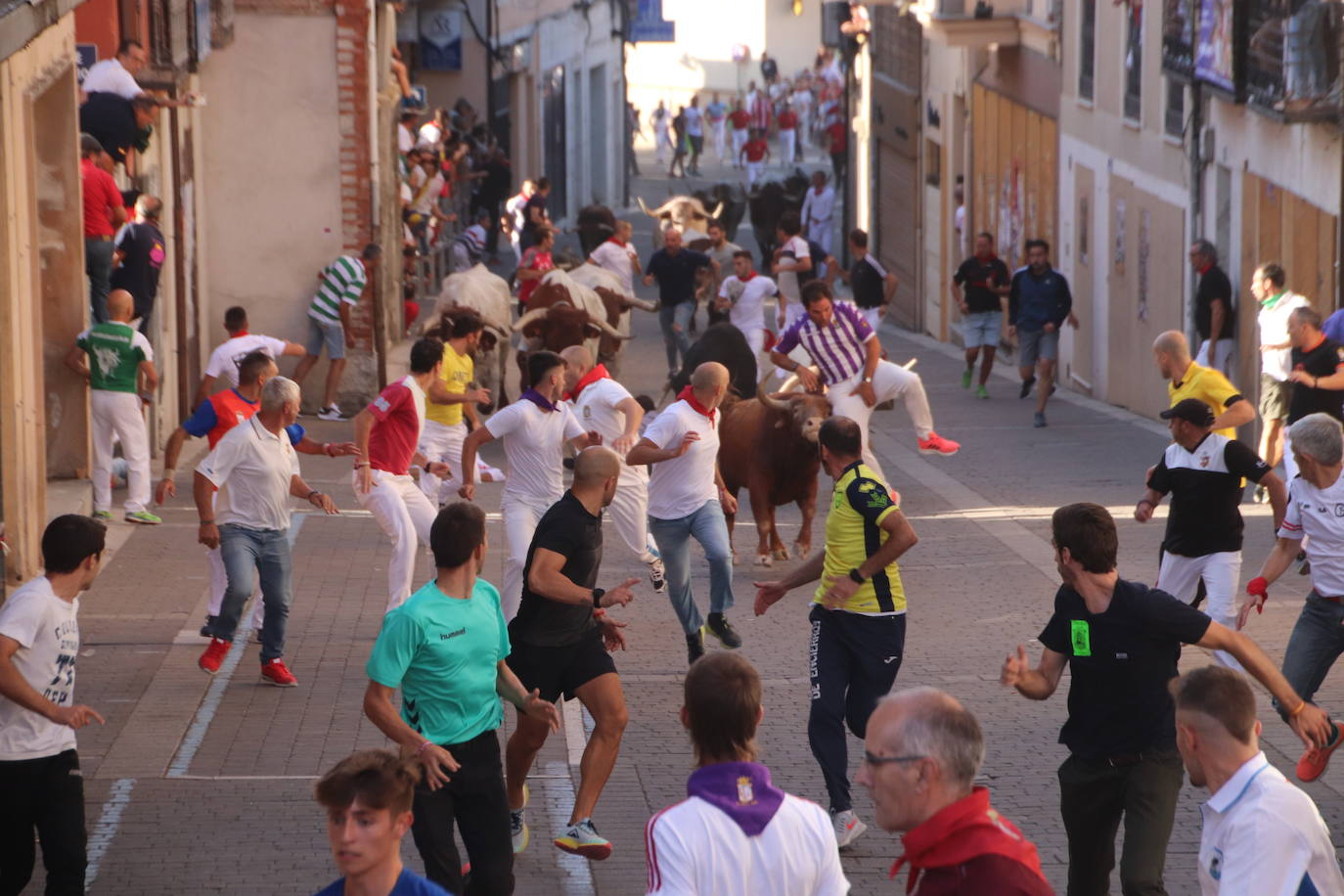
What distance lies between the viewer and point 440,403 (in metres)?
12.5

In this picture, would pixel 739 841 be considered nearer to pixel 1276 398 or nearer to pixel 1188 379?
pixel 1188 379

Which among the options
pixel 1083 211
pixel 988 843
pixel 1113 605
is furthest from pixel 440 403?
pixel 1083 211

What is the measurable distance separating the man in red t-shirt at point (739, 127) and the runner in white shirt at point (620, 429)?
41171 millimetres

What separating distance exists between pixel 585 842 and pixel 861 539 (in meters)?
1.71

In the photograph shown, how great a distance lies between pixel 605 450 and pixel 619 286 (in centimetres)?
1431

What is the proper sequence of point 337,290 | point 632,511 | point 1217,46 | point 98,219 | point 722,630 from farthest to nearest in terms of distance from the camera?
point 337,290 → point 1217,46 → point 98,219 → point 632,511 → point 722,630

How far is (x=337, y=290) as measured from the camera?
20203 mm

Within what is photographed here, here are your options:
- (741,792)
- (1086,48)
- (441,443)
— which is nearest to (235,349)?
(441,443)

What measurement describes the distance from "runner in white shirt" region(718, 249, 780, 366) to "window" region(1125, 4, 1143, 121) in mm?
4849

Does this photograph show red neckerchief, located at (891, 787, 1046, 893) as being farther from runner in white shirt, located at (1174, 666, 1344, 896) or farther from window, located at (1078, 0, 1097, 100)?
window, located at (1078, 0, 1097, 100)

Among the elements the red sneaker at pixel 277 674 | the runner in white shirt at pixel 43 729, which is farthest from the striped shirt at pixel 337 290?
the runner in white shirt at pixel 43 729

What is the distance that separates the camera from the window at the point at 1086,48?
82.3 ft

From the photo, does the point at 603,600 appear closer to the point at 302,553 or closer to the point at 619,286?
the point at 302,553

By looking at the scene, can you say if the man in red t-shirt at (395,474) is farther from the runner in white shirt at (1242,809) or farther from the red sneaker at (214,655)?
the runner in white shirt at (1242,809)
